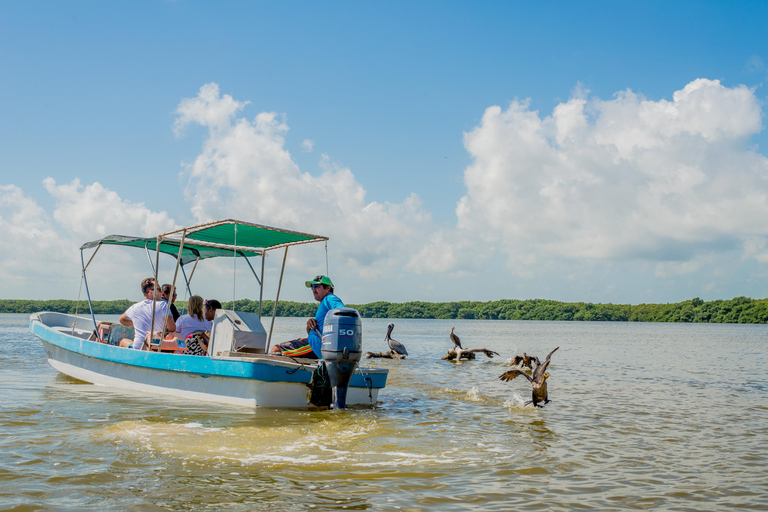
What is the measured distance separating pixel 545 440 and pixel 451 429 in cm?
117

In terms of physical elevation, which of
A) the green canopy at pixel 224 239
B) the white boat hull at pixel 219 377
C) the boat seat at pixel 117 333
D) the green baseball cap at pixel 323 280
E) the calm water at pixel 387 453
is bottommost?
the calm water at pixel 387 453

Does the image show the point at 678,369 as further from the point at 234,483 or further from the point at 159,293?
the point at 234,483

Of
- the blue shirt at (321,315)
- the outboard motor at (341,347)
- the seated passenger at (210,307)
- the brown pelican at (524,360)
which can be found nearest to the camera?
the outboard motor at (341,347)

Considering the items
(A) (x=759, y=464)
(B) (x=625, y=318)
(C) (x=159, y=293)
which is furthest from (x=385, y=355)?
(B) (x=625, y=318)

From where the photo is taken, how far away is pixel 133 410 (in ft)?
27.3

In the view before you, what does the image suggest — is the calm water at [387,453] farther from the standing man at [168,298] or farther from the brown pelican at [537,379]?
the standing man at [168,298]

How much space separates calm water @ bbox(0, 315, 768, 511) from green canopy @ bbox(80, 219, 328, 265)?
100 inches

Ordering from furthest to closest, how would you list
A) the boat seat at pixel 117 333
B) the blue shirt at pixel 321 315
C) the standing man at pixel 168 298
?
the boat seat at pixel 117 333
the standing man at pixel 168 298
the blue shirt at pixel 321 315

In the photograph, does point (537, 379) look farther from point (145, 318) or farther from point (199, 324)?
point (145, 318)

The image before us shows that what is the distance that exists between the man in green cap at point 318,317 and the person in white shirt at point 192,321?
1807mm

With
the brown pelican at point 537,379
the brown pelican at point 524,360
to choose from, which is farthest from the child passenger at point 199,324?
the brown pelican at point 524,360

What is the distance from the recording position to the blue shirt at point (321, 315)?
8.42 m

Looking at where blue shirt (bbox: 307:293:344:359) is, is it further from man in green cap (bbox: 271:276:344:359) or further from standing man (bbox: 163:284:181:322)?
standing man (bbox: 163:284:181:322)

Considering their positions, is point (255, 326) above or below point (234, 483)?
above
